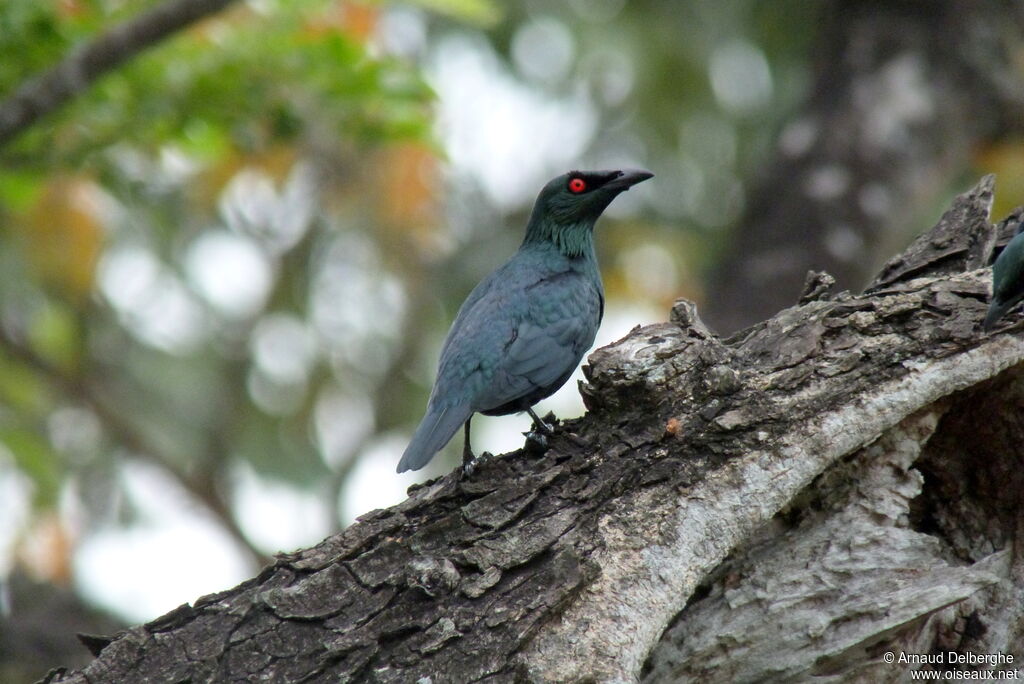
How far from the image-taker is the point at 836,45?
8297mm

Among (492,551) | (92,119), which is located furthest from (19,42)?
(492,551)

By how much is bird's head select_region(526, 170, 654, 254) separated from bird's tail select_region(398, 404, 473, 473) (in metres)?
1.40

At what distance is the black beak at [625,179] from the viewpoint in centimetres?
561

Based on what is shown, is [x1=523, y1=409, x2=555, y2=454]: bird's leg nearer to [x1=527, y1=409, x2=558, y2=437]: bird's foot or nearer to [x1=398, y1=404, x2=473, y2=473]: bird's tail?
[x1=527, y1=409, x2=558, y2=437]: bird's foot

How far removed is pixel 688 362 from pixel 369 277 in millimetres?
7024

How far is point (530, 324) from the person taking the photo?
4977 mm

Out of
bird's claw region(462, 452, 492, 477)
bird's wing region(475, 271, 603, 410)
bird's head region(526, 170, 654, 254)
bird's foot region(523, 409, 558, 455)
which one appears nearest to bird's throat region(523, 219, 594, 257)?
bird's head region(526, 170, 654, 254)

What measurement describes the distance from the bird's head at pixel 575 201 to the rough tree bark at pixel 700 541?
1720mm

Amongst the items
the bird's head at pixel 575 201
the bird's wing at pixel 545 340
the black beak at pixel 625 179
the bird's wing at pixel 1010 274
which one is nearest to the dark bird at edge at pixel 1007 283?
the bird's wing at pixel 1010 274

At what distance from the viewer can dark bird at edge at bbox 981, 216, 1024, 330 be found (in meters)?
3.82

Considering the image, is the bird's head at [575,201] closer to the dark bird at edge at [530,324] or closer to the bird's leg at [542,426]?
the dark bird at edge at [530,324]

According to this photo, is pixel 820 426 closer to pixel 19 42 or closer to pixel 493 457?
pixel 493 457

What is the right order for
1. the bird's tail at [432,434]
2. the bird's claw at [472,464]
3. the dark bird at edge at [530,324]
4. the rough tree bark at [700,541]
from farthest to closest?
1. the dark bird at edge at [530,324]
2. the bird's tail at [432,434]
3. the bird's claw at [472,464]
4. the rough tree bark at [700,541]

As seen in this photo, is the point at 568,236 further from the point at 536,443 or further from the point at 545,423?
the point at 536,443
